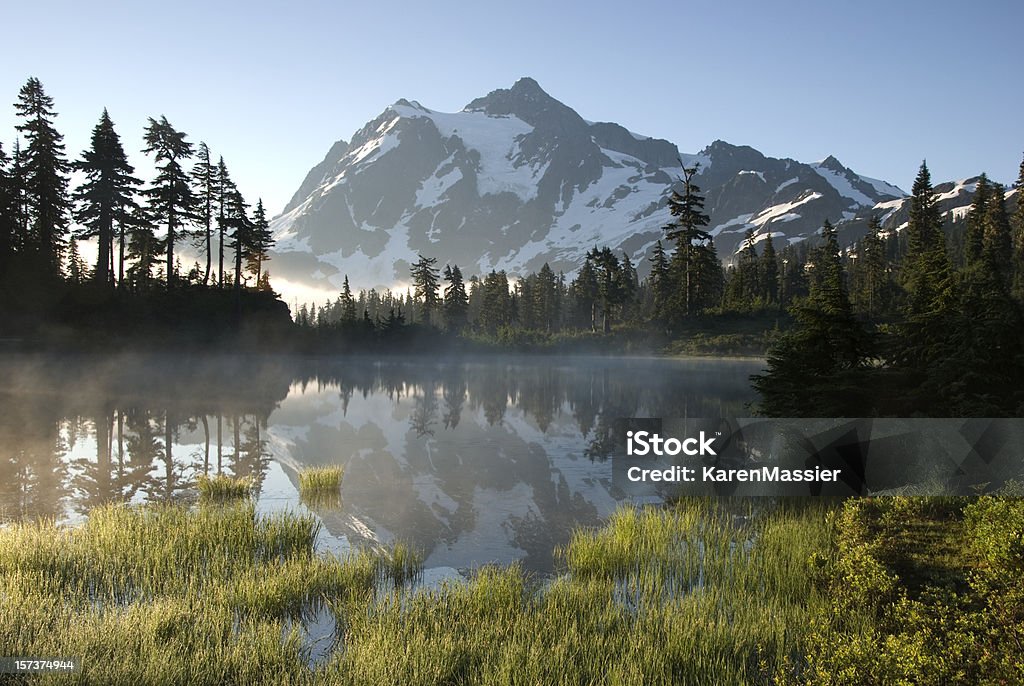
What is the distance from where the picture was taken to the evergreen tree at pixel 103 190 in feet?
177

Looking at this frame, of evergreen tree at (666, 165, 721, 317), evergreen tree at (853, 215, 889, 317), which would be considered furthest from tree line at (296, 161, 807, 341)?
evergreen tree at (853, 215, 889, 317)

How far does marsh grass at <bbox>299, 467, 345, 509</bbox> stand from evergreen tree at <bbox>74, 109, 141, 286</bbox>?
48775 millimetres

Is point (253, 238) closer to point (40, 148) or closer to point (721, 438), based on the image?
point (40, 148)

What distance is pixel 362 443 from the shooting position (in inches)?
869

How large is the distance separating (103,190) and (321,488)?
5274cm

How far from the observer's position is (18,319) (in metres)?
47.2

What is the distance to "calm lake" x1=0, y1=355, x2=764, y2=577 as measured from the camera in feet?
41.4

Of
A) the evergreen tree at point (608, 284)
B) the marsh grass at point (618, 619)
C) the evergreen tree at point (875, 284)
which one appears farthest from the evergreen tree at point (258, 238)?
the evergreen tree at point (875, 284)

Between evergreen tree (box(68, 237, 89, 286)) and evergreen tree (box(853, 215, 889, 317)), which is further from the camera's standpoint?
evergreen tree (box(853, 215, 889, 317))

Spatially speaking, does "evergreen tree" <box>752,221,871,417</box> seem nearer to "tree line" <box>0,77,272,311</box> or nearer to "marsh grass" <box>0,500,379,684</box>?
"marsh grass" <box>0,500,379,684</box>

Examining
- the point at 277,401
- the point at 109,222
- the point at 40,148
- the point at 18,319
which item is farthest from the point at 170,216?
the point at 277,401

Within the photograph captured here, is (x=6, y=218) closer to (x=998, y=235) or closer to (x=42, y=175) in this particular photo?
(x=42, y=175)

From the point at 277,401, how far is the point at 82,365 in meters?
21.7

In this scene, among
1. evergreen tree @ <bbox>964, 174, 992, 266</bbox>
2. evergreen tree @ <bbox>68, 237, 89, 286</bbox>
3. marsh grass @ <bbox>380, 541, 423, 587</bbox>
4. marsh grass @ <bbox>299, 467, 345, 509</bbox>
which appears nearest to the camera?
marsh grass @ <bbox>380, 541, 423, 587</bbox>
